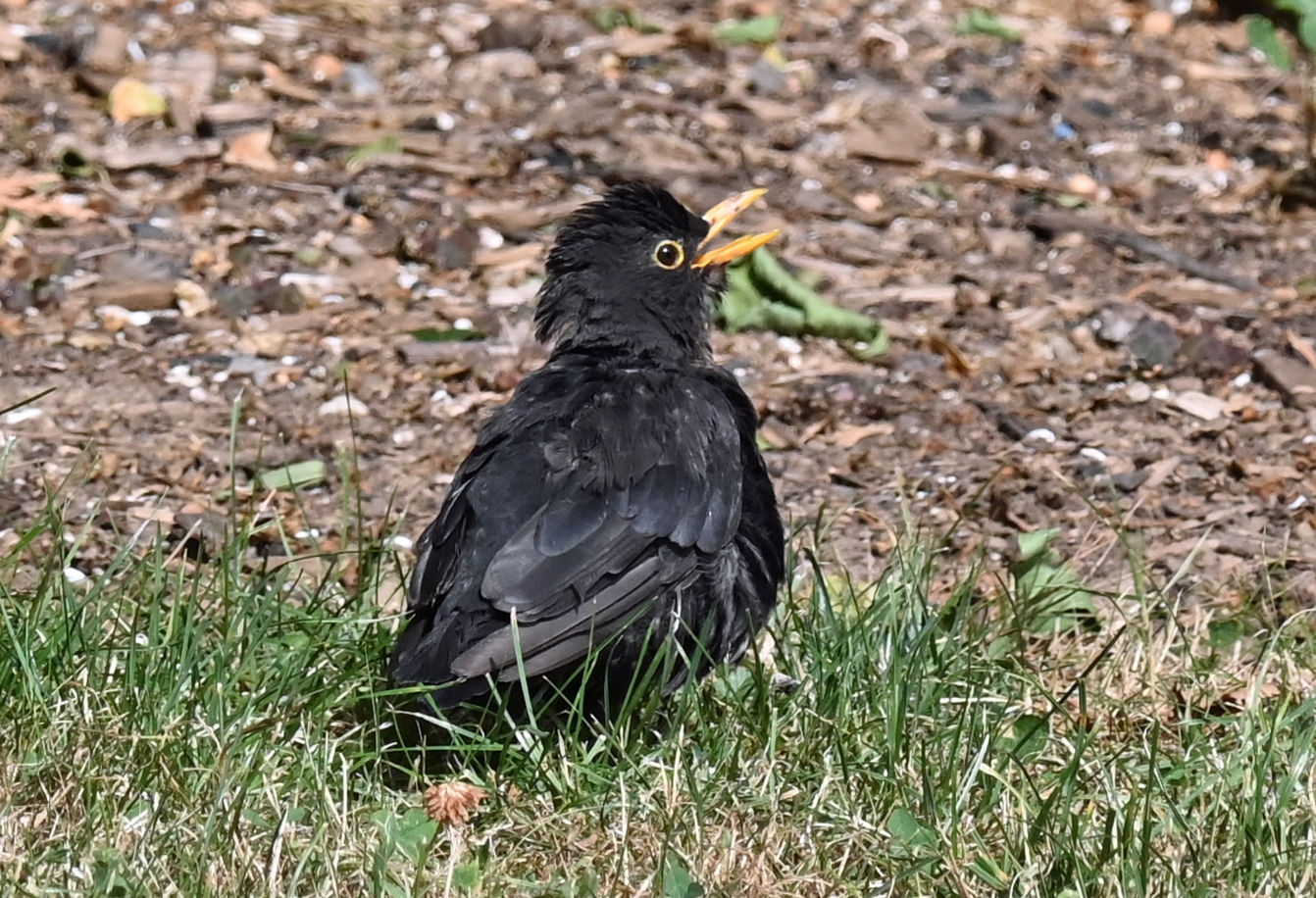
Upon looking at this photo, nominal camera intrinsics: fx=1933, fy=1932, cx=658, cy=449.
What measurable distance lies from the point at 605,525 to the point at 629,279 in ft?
3.04

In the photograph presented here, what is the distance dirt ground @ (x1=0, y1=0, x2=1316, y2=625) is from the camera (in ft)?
18.4

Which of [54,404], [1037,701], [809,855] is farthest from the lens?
[54,404]

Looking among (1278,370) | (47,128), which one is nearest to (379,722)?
(1278,370)

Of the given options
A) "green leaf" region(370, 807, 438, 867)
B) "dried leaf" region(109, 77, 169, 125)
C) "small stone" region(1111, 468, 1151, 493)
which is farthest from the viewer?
"dried leaf" region(109, 77, 169, 125)

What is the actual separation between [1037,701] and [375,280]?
3150 mm

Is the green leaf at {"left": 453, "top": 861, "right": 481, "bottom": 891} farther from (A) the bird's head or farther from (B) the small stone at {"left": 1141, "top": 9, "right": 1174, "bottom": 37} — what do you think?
(B) the small stone at {"left": 1141, "top": 9, "right": 1174, "bottom": 37}

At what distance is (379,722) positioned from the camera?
4215 millimetres

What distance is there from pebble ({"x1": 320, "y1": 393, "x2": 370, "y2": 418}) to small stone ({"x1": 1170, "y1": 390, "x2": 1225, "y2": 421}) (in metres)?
2.57

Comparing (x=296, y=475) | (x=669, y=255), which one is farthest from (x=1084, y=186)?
(x=296, y=475)

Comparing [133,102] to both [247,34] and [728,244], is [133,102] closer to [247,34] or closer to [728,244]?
[247,34]

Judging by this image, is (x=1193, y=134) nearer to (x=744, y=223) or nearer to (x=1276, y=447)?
(x=744, y=223)

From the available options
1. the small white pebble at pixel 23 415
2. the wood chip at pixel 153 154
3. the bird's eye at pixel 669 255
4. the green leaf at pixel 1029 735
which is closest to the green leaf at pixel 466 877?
the green leaf at pixel 1029 735

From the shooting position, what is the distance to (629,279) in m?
4.97

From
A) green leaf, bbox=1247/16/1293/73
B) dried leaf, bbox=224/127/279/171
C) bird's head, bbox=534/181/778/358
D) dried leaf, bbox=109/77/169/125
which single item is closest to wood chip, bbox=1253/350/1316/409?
green leaf, bbox=1247/16/1293/73
